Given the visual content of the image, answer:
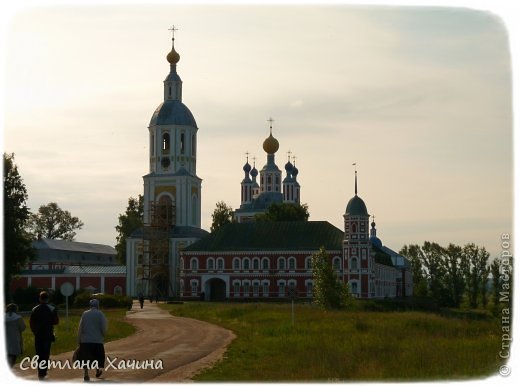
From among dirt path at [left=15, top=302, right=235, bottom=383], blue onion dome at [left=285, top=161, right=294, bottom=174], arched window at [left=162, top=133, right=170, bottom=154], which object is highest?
blue onion dome at [left=285, top=161, right=294, bottom=174]

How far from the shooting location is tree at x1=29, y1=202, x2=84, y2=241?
115500mm

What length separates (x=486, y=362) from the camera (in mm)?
20906

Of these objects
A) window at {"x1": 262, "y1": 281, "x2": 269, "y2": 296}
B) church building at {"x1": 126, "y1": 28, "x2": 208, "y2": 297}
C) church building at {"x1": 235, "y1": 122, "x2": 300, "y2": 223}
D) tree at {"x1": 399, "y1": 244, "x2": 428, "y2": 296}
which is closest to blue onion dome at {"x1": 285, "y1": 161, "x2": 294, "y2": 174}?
church building at {"x1": 235, "y1": 122, "x2": 300, "y2": 223}

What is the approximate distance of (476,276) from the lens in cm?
7769

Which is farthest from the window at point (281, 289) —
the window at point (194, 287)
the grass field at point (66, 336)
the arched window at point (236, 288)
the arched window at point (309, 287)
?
the grass field at point (66, 336)

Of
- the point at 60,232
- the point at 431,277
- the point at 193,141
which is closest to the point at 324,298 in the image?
the point at 193,141

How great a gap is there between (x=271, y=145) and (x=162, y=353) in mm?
90994

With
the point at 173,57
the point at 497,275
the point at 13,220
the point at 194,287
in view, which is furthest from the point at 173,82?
the point at 497,275

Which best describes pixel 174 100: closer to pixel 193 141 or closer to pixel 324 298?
pixel 193 141

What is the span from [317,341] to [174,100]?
61822 mm

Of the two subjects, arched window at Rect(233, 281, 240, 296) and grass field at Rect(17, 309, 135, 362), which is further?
arched window at Rect(233, 281, 240, 296)

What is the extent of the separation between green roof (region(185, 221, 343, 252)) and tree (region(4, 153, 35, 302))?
83.9ft

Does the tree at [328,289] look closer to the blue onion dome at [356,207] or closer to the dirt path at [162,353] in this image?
the dirt path at [162,353]

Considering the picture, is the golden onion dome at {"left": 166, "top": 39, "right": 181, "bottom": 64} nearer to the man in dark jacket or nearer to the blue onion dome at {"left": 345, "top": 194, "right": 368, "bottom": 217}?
the blue onion dome at {"left": 345, "top": 194, "right": 368, "bottom": 217}
